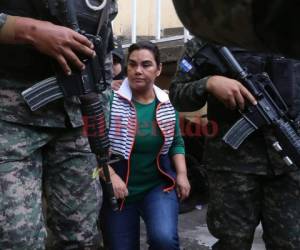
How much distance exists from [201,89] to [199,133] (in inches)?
91.2

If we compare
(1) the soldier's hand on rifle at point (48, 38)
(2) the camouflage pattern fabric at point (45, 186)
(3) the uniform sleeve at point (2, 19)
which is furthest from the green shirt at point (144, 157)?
(3) the uniform sleeve at point (2, 19)

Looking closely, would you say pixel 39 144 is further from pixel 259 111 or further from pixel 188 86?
pixel 259 111

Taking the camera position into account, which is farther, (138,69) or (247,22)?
(138,69)

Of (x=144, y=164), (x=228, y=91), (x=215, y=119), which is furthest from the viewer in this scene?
(x=144, y=164)

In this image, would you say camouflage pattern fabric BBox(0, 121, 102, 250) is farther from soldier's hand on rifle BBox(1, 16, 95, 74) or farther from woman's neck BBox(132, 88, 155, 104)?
woman's neck BBox(132, 88, 155, 104)

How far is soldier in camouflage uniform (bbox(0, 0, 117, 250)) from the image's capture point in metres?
2.11

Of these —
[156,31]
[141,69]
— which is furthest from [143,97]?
[156,31]

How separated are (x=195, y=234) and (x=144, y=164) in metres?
1.39

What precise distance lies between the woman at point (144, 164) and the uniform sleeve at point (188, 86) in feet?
1.61

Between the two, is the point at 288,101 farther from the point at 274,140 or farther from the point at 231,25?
the point at 231,25

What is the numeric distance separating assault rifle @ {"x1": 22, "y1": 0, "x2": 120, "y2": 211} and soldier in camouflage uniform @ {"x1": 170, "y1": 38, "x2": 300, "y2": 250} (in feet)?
1.74

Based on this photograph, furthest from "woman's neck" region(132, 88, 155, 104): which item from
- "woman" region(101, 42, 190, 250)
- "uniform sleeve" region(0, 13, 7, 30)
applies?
"uniform sleeve" region(0, 13, 7, 30)

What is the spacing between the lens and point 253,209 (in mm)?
2771

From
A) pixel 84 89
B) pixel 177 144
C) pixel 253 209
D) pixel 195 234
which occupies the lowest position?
pixel 195 234
